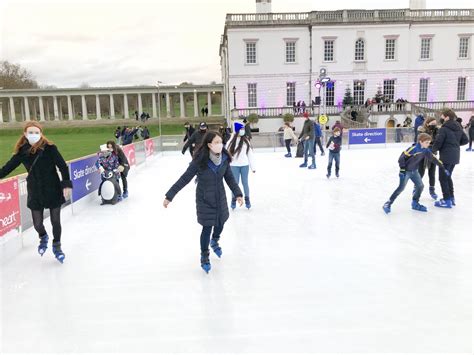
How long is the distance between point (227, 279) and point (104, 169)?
5.39m

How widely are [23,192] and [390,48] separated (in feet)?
130

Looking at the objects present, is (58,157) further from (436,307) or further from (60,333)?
(436,307)

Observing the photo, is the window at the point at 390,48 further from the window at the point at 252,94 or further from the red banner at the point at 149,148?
the red banner at the point at 149,148

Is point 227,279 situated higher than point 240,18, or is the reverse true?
point 240,18

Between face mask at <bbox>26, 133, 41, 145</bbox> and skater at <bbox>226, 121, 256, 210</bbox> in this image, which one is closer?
face mask at <bbox>26, 133, 41, 145</bbox>

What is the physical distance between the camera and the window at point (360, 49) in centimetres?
3831

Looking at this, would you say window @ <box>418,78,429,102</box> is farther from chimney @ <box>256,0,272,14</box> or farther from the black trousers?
the black trousers

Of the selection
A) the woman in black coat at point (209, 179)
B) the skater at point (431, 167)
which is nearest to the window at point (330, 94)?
the skater at point (431, 167)

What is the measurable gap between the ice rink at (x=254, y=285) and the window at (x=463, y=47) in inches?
1525

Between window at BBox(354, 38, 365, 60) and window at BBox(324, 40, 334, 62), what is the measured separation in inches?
93.3

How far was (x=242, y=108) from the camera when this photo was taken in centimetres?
3834

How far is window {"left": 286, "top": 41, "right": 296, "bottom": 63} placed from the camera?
38219 millimetres

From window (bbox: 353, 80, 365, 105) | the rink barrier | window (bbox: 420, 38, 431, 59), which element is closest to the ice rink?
the rink barrier

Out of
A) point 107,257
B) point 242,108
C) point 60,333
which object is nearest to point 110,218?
point 107,257
